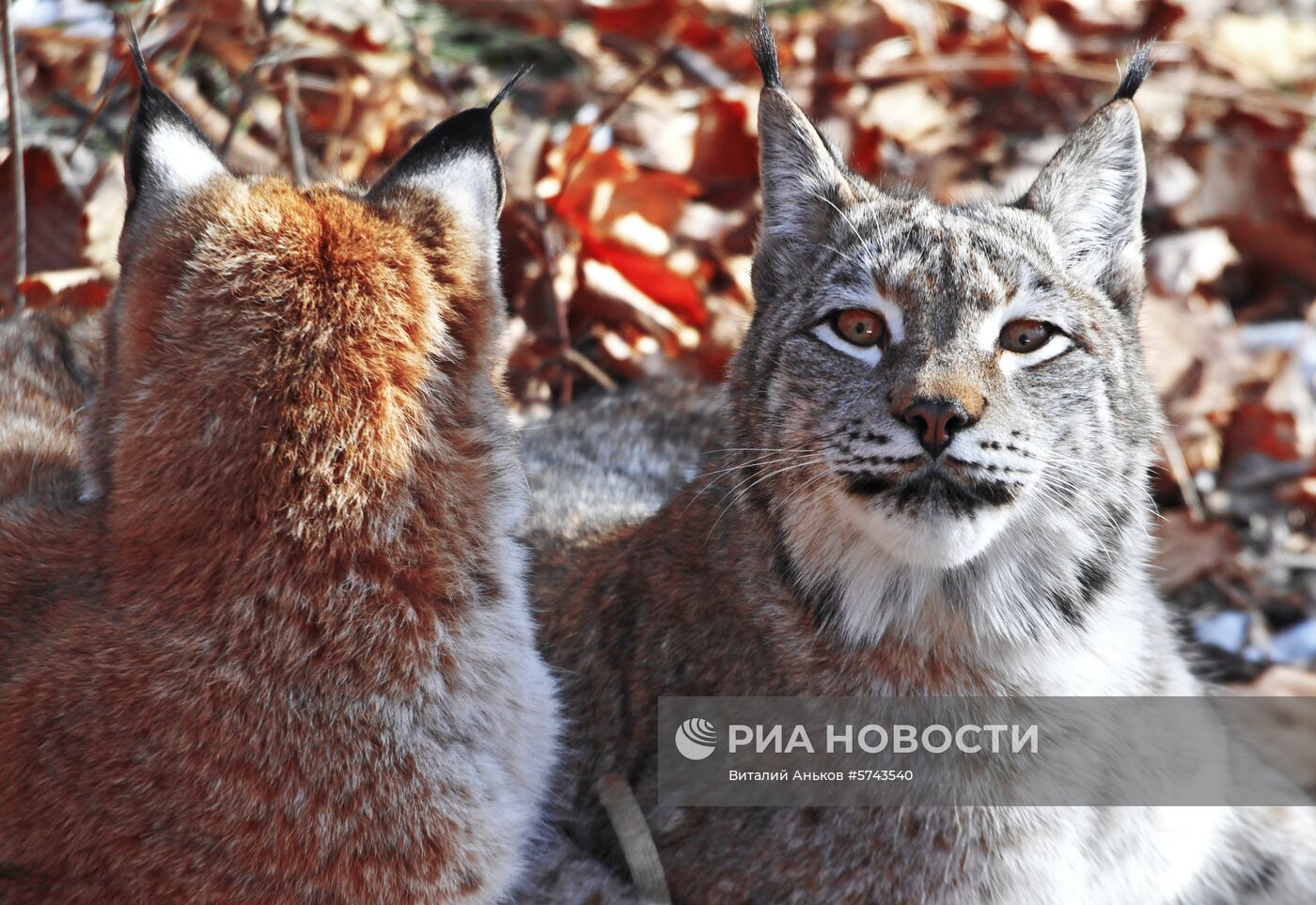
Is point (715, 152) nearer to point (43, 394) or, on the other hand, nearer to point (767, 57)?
point (767, 57)

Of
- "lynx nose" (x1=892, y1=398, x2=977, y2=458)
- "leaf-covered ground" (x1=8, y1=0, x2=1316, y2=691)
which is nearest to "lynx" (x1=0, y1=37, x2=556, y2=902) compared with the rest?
"lynx nose" (x1=892, y1=398, x2=977, y2=458)

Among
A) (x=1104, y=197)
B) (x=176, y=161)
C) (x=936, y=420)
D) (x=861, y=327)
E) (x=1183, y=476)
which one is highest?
(x=176, y=161)

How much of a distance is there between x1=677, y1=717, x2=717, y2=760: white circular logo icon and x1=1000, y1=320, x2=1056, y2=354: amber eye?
5.02 feet

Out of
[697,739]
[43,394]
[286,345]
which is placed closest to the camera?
[286,345]

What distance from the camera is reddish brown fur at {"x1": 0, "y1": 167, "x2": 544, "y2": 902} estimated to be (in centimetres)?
330

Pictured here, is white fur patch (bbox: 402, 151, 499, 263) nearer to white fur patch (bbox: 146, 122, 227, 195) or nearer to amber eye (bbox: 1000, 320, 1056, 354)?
white fur patch (bbox: 146, 122, 227, 195)

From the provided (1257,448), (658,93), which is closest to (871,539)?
(1257,448)

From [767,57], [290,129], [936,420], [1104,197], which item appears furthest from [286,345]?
[290,129]

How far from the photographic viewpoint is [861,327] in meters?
4.22

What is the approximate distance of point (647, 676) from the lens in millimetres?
4668

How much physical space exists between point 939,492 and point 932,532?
0.11 meters

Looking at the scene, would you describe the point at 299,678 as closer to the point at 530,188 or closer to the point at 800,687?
the point at 800,687

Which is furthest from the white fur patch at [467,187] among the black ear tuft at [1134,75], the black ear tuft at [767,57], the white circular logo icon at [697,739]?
the black ear tuft at [1134,75]

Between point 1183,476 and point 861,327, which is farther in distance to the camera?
point 1183,476
